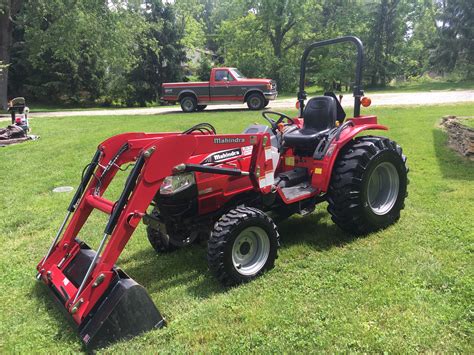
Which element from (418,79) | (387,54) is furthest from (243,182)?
(418,79)

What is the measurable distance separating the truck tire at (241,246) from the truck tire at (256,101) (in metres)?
15.1

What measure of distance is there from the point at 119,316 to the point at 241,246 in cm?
124

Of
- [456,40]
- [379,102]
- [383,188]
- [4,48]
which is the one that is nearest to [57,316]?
[383,188]

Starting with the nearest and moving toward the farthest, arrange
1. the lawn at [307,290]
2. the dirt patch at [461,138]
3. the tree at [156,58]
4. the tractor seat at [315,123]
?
the lawn at [307,290] < the tractor seat at [315,123] < the dirt patch at [461,138] < the tree at [156,58]

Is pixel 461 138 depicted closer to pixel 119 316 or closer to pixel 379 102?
pixel 119 316

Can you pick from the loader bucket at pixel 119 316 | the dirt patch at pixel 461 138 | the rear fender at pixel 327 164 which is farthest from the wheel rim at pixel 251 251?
the dirt patch at pixel 461 138

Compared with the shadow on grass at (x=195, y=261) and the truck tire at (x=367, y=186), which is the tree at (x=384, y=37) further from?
the shadow on grass at (x=195, y=261)

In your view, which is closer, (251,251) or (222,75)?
(251,251)

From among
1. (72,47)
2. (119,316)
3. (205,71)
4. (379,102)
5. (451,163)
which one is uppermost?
(72,47)

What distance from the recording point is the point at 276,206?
4461 mm

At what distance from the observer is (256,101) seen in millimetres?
18547

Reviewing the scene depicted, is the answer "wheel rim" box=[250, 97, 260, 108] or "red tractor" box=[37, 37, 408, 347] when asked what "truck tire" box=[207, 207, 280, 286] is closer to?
"red tractor" box=[37, 37, 408, 347]

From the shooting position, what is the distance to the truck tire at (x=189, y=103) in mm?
19203

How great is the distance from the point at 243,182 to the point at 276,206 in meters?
0.54
